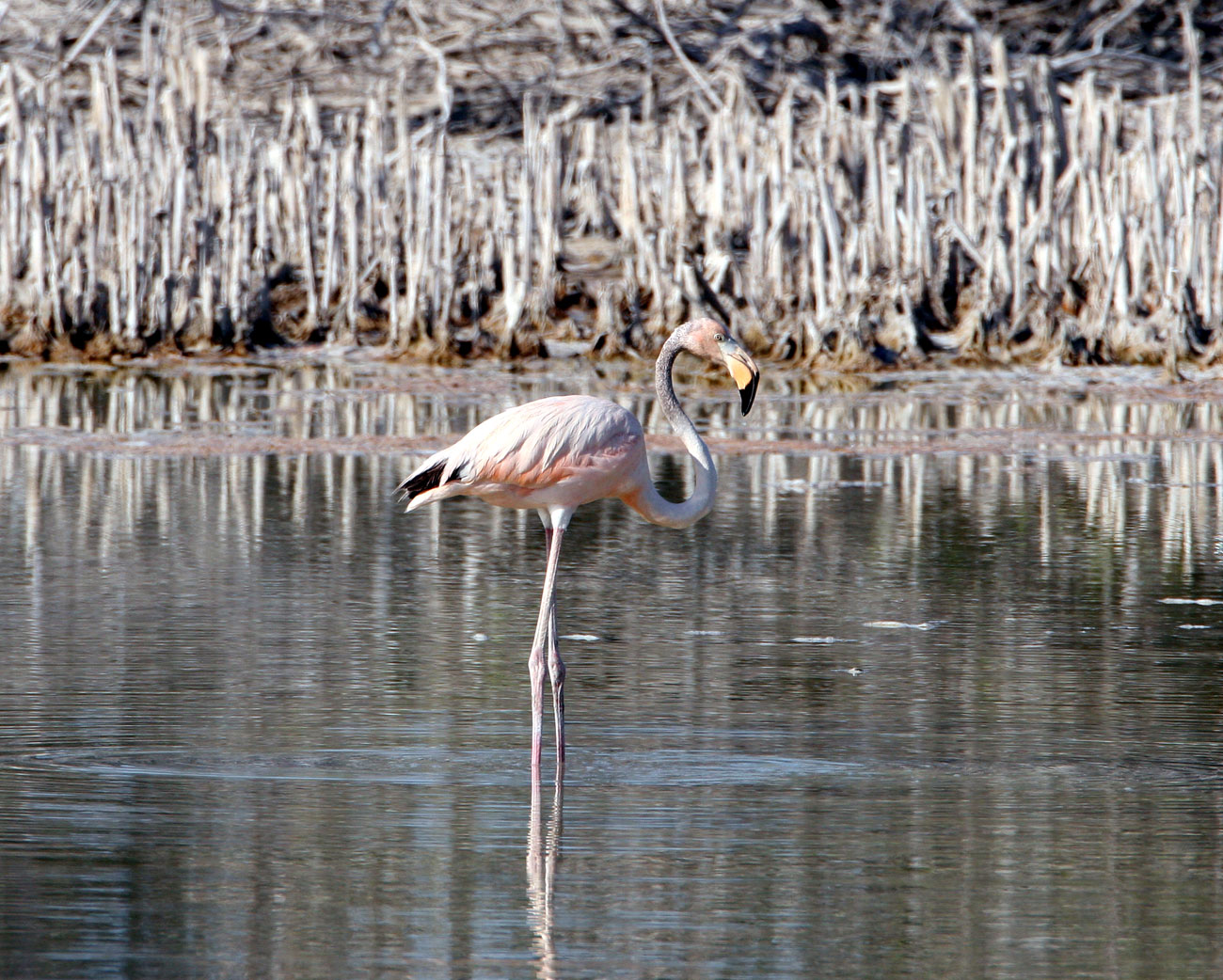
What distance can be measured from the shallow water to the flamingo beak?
98 cm

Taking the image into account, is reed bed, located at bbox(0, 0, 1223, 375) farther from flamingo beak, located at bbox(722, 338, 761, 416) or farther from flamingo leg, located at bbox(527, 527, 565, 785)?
flamingo leg, located at bbox(527, 527, 565, 785)

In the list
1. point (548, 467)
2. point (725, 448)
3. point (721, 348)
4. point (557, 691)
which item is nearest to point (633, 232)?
point (725, 448)

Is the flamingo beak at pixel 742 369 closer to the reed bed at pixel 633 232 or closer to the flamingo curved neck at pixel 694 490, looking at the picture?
the flamingo curved neck at pixel 694 490

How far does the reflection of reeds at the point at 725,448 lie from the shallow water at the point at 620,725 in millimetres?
75

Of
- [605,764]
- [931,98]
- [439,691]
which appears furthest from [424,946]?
[931,98]

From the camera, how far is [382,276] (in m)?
21.1

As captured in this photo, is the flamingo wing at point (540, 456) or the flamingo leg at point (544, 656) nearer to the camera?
the flamingo leg at point (544, 656)

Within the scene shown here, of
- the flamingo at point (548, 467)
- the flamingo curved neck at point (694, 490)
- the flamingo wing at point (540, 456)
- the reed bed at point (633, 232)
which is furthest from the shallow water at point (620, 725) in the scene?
the reed bed at point (633, 232)

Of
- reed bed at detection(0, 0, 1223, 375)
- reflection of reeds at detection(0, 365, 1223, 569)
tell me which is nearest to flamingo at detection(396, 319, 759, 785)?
reflection of reeds at detection(0, 365, 1223, 569)

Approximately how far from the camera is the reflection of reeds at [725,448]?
12.1 m

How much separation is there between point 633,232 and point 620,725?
46.3 ft

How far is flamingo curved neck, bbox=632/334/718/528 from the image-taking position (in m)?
7.62

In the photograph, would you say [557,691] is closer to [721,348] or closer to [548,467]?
[548,467]

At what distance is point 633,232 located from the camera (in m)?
21.0
